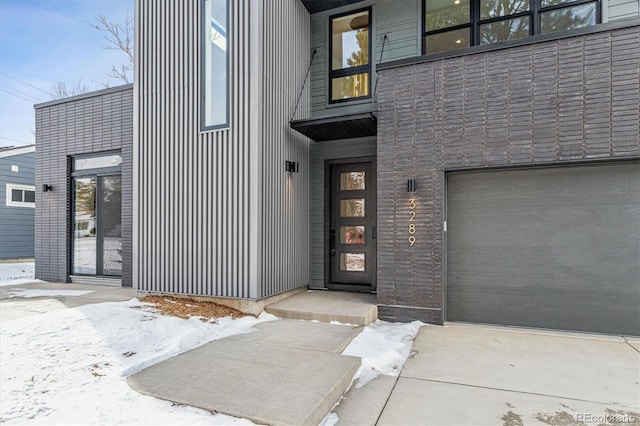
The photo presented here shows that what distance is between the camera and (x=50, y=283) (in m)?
7.16

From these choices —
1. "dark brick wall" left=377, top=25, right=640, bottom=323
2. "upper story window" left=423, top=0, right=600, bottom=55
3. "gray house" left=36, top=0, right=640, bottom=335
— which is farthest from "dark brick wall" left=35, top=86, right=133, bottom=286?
"upper story window" left=423, top=0, right=600, bottom=55

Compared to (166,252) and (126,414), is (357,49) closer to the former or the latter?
(166,252)

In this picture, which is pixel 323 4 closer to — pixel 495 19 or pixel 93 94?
A: pixel 495 19

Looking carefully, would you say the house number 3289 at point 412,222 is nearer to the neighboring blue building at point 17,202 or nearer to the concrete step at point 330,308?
the concrete step at point 330,308

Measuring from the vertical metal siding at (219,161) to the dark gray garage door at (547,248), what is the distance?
2.43 metres

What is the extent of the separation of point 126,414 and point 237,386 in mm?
703

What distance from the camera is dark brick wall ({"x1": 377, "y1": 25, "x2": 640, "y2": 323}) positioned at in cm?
374

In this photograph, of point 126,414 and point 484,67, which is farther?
point 484,67

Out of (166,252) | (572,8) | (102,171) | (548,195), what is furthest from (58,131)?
(572,8)

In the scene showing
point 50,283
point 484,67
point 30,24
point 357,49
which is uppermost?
point 30,24

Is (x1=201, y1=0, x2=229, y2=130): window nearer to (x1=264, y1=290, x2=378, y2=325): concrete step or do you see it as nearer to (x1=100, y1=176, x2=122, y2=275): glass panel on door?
(x1=264, y1=290, x2=378, y2=325): concrete step

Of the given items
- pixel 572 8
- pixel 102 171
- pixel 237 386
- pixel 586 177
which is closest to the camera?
pixel 237 386

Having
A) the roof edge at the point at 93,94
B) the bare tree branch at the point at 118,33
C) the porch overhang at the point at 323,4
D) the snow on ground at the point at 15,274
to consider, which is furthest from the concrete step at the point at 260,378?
the bare tree branch at the point at 118,33

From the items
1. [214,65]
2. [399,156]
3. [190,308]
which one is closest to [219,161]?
[214,65]
